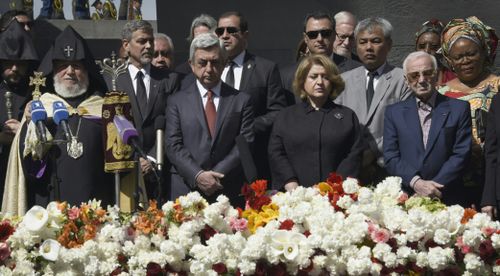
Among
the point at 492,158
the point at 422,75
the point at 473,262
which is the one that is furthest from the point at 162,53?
the point at 473,262

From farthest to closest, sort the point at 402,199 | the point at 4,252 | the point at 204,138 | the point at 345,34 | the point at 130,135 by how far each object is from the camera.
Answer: the point at 345,34, the point at 204,138, the point at 130,135, the point at 402,199, the point at 4,252

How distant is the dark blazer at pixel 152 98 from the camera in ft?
30.1

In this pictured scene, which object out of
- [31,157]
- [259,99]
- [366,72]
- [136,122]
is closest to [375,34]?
[366,72]

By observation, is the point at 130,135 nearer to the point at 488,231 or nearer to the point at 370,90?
the point at 488,231

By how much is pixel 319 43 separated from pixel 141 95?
1466 millimetres

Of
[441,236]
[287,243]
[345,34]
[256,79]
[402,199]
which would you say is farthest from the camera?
[345,34]

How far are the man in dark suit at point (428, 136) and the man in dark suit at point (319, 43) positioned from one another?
103 centimetres

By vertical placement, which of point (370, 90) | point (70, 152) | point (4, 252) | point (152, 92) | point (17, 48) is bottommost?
point (70, 152)

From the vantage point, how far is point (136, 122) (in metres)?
9.21

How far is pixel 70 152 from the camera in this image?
8.75 meters

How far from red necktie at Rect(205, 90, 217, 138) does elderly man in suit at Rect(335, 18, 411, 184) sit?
98 cm

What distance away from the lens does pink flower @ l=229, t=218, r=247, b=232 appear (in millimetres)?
6371

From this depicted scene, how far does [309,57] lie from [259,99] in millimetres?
720

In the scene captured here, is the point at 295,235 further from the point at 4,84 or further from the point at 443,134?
the point at 4,84
